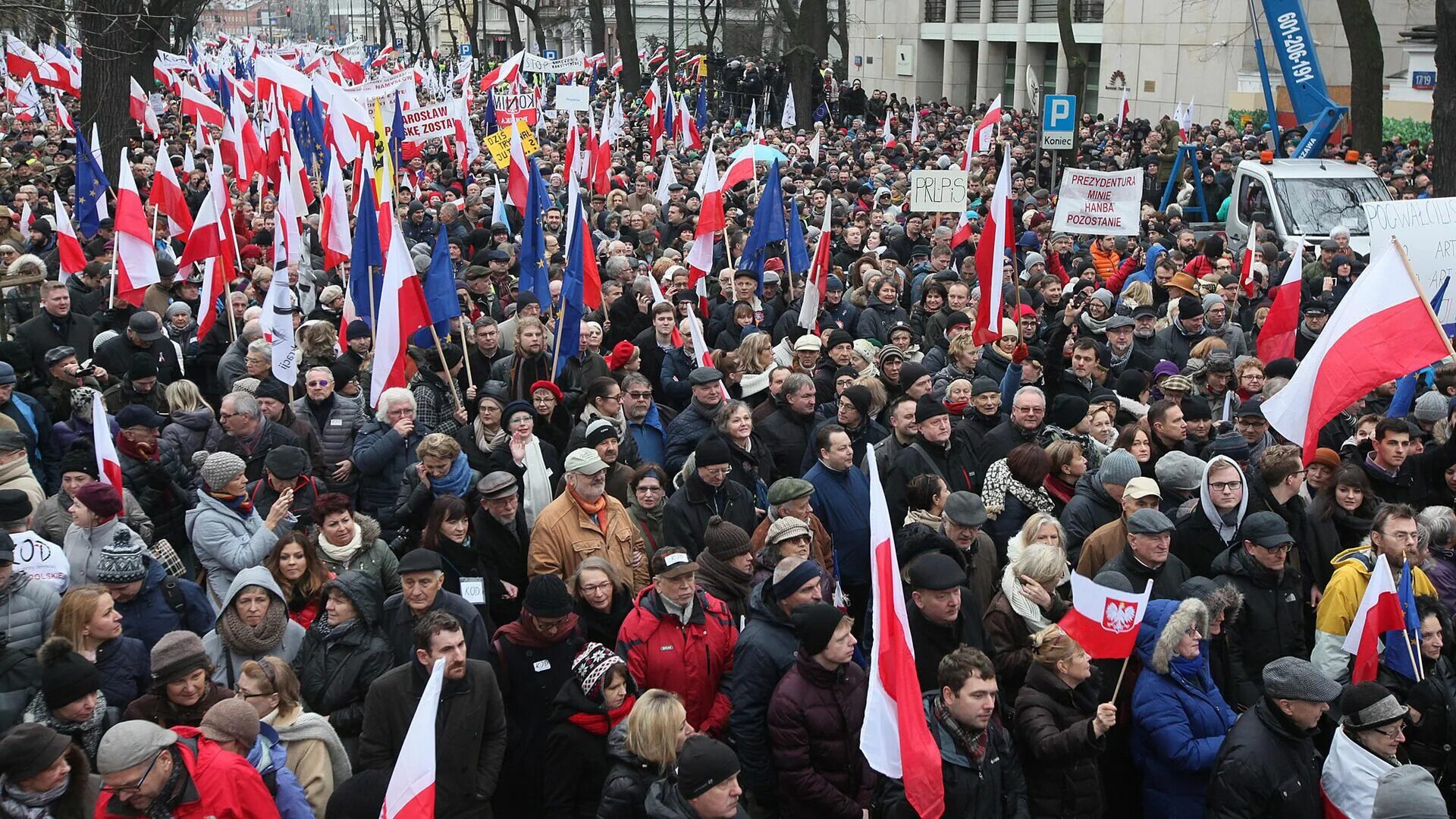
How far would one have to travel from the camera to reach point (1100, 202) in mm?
13477

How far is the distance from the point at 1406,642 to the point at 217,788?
164 inches

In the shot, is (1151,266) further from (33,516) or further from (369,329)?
(33,516)

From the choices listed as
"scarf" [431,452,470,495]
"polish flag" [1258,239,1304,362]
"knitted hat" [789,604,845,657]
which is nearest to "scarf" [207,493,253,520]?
"scarf" [431,452,470,495]

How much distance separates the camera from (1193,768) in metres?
4.87

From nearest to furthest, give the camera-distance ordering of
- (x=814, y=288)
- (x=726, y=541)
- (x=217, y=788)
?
(x=217, y=788)
(x=726, y=541)
(x=814, y=288)

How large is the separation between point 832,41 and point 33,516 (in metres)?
57.8

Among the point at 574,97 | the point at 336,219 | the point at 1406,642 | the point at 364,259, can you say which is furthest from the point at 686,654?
the point at 574,97

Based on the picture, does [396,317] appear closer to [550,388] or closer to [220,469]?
[550,388]

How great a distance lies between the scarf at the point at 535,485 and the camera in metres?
7.11

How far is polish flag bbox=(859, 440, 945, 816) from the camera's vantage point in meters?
4.27

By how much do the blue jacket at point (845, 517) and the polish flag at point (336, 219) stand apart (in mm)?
5850

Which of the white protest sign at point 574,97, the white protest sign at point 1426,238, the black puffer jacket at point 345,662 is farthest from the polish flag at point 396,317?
the white protest sign at point 574,97

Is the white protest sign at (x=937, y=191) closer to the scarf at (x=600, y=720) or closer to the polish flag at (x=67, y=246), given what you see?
the polish flag at (x=67, y=246)

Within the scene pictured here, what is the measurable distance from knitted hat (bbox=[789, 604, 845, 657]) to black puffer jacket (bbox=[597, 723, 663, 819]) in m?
0.66
